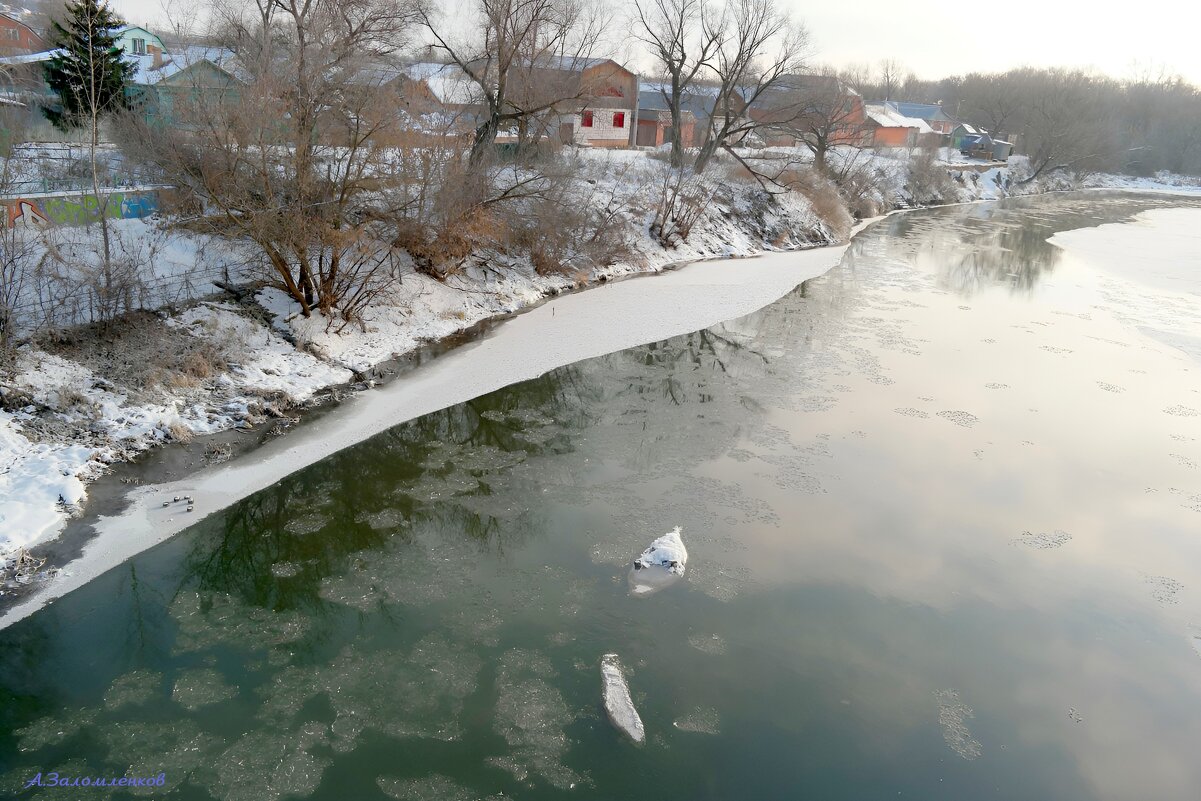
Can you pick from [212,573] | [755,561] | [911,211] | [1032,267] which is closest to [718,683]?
[755,561]

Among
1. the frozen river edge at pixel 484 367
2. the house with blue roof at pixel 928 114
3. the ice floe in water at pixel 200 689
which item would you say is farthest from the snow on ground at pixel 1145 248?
the house with blue roof at pixel 928 114

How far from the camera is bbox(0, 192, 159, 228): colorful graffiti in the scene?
15.1 m

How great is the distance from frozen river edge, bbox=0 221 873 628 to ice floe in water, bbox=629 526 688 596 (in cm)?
576

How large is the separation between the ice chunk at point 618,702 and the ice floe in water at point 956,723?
2943 mm

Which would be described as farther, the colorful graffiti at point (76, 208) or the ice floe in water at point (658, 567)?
the colorful graffiti at point (76, 208)

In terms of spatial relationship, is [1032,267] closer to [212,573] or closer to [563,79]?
[563,79]

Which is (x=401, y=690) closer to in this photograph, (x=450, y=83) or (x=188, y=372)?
(x=188, y=372)

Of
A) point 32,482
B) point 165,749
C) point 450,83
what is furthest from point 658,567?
point 450,83

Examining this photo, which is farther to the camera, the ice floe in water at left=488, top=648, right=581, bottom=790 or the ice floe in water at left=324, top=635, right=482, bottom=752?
the ice floe in water at left=324, top=635, right=482, bottom=752

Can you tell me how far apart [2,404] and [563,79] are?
23.8m

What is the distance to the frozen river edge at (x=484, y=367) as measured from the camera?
32.8 feet

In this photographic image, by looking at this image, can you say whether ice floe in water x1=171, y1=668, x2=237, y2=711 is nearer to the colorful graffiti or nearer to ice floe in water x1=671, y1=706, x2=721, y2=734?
ice floe in water x1=671, y1=706, x2=721, y2=734

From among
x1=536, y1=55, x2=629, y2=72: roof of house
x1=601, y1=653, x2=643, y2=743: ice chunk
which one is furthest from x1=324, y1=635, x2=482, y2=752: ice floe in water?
x1=536, y1=55, x2=629, y2=72: roof of house

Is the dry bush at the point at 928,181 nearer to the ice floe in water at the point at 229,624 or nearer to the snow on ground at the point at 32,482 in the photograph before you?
the snow on ground at the point at 32,482
